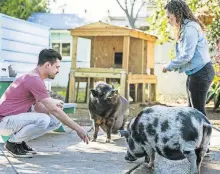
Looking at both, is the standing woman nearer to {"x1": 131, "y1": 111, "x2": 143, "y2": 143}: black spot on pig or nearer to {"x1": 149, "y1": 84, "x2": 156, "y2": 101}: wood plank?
{"x1": 131, "y1": 111, "x2": 143, "y2": 143}: black spot on pig

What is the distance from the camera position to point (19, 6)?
70.0ft

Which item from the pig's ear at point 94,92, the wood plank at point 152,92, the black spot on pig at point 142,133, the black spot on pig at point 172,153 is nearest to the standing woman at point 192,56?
the black spot on pig at point 142,133

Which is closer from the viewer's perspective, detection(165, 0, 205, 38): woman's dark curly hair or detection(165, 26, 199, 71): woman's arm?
detection(165, 26, 199, 71): woman's arm

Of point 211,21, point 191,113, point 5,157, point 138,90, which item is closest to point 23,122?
point 5,157

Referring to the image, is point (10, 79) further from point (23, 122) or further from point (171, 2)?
point (171, 2)

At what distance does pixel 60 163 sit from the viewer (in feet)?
17.7

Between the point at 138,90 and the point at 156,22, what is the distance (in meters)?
2.13

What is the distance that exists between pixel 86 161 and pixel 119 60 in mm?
9251

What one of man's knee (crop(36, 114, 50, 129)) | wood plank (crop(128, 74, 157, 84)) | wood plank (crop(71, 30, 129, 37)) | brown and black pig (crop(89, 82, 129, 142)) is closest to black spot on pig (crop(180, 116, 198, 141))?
man's knee (crop(36, 114, 50, 129))

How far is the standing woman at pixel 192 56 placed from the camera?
5.61 meters

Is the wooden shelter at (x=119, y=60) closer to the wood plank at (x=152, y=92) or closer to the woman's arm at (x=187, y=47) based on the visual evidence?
the wood plank at (x=152, y=92)

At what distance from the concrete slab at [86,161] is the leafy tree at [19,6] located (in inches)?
549

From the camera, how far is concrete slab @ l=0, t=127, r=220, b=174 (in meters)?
5.05

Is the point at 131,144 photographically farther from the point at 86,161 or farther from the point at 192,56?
the point at 192,56
